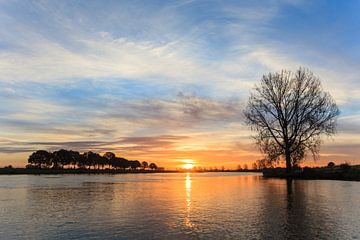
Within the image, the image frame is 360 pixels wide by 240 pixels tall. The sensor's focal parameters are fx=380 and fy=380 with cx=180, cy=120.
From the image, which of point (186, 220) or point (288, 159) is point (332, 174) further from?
point (186, 220)

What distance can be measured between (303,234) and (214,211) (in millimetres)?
7356

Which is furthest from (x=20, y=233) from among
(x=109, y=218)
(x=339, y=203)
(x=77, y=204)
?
(x=339, y=203)

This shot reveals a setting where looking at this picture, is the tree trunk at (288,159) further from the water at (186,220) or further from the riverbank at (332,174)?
the water at (186,220)

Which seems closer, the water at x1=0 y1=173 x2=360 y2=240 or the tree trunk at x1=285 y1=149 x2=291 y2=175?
the water at x1=0 y1=173 x2=360 y2=240

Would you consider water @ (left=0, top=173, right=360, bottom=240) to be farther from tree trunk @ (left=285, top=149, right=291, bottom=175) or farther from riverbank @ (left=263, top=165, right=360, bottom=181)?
tree trunk @ (left=285, top=149, right=291, bottom=175)

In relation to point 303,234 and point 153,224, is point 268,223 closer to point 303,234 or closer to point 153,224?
point 303,234

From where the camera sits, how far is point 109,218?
62.1 feet

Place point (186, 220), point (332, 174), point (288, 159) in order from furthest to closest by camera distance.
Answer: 1. point (288, 159)
2. point (332, 174)
3. point (186, 220)

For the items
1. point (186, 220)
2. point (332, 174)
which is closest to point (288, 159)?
point (332, 174)

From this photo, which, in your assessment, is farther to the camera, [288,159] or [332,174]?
[288,159]

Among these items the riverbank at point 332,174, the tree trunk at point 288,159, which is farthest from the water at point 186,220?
the tree trunk at point 288,159

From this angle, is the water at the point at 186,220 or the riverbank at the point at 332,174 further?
the riverbank at the point at 332,174

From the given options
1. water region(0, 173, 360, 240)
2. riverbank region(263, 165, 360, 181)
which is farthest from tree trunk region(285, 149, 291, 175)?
water region(0, 173, 360, 240)

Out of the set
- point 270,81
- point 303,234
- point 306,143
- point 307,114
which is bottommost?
point 303,234
